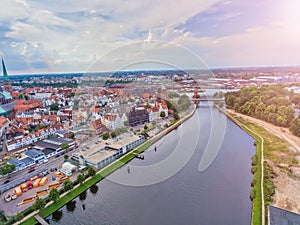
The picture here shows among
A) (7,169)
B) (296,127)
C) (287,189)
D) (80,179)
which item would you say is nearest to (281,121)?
(296,127)

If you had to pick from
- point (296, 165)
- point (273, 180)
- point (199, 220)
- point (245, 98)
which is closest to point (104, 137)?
point (199, 220)

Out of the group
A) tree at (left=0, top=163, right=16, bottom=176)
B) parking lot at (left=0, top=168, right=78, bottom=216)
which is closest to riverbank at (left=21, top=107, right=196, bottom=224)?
parking lot at (left=0, top=168, right=78, bottom=216)

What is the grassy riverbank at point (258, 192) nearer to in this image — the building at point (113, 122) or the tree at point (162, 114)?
the tree at point (162, 114)

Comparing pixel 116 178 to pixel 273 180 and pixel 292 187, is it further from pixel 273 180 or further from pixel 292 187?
pixel 292 187

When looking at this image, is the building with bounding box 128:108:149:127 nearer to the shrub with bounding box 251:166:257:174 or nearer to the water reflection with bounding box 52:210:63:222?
the water reflection with bounding box 52:210:63:222

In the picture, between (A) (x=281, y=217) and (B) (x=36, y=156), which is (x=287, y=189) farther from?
(B) (x=36, y=156)
